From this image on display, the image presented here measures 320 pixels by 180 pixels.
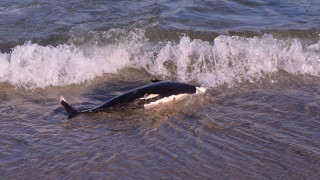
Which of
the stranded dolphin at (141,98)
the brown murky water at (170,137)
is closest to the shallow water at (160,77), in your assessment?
the brown murky water at (170,137)

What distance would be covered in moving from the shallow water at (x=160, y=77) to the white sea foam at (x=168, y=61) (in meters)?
0.03

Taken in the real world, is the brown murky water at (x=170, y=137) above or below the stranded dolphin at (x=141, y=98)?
below

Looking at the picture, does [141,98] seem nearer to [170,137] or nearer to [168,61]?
[170,137]

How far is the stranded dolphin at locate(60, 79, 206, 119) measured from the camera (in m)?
6.23

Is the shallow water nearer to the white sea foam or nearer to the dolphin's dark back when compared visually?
the white sea foam

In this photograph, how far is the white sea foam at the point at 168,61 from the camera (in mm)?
7902

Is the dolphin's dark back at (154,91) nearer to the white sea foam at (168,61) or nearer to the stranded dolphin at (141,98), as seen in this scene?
the stranded dolphin at (141,98)

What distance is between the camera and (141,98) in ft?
20.7

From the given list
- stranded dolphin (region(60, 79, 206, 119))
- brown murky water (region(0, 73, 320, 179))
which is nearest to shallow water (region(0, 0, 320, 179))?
brown murky water (region(0, 73, 320, 179))

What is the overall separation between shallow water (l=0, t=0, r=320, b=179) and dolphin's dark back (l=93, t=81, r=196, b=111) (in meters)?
0.18

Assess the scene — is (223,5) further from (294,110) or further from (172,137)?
(172,137)

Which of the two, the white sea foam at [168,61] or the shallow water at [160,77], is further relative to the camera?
the white sea foam at [168,61]

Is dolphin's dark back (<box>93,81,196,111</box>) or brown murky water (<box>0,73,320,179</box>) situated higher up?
dolphin's dark back (<box>93,81,196,111</box>)

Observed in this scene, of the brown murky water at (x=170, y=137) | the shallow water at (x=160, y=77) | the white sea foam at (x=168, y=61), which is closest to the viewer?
the brown murky water at (x=170, y=137)
